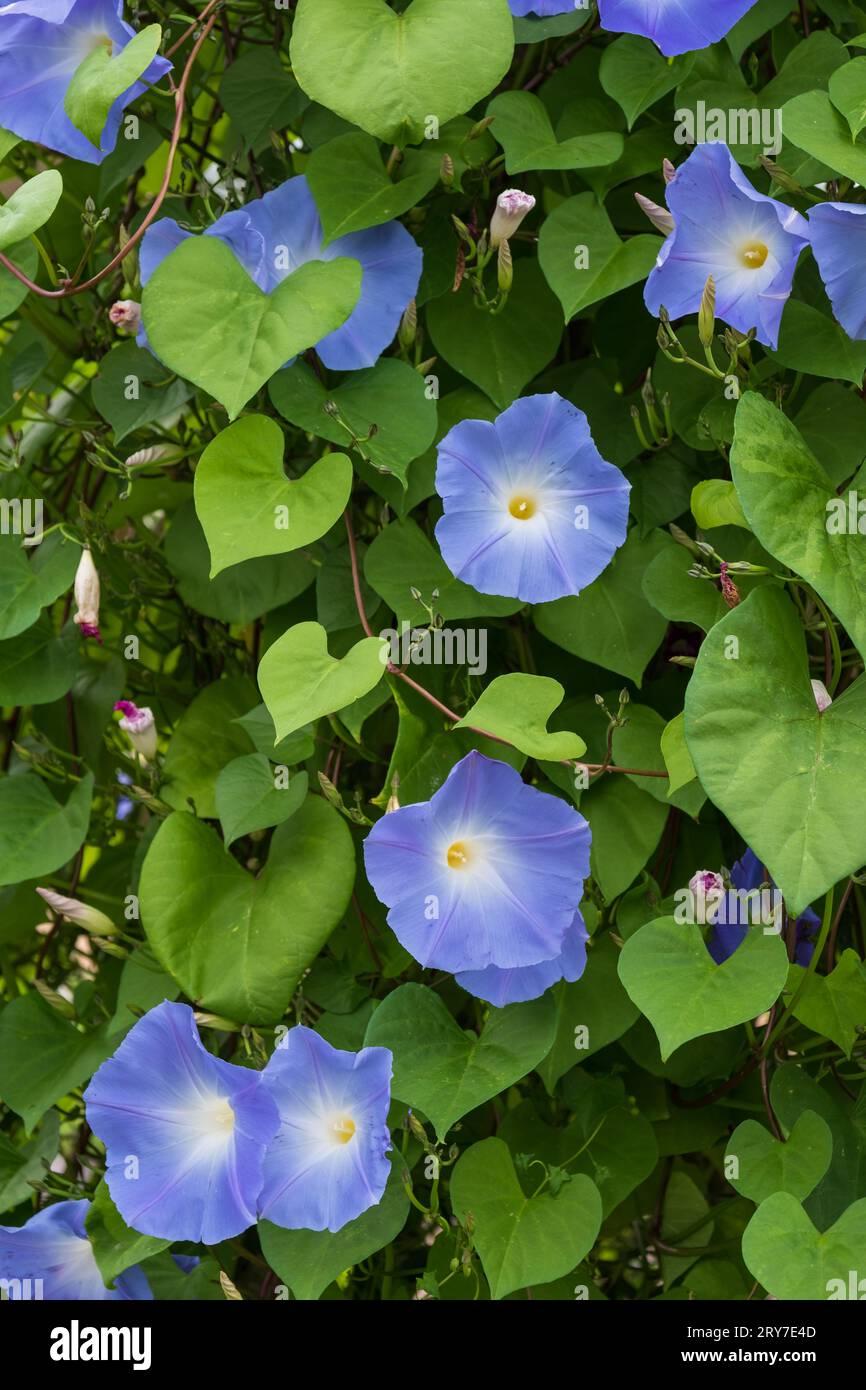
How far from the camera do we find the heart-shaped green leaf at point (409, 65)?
102 centimetres

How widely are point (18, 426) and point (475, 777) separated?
0.79 m

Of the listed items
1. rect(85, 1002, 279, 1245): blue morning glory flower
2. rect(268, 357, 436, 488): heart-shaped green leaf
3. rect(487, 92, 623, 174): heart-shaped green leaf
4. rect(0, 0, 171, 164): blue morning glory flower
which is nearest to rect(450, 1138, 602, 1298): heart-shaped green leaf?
rect(85, 1002, 279, 1245): blue morning glory flower

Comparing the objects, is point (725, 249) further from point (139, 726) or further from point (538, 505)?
point (139, 726)

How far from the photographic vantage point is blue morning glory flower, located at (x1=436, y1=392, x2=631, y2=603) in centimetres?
106

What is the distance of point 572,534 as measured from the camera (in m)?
1.07

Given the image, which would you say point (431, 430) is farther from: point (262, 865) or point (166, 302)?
point (262, 865)

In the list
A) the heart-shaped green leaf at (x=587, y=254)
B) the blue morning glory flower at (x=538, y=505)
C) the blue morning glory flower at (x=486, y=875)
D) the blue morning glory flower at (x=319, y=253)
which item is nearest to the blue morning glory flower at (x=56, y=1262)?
the blue morning glory flower at (x=486, y=875)

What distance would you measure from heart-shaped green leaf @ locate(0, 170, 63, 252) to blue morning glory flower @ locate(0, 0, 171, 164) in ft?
0.24

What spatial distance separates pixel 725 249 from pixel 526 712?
379 mm

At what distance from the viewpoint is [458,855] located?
104 cm

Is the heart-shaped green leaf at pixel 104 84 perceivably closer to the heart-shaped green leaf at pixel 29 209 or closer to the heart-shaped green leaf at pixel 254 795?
the heart-shaped green leaf at pixel 29 209

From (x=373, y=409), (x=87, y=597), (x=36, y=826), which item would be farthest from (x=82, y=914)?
(x=373, y=409)
